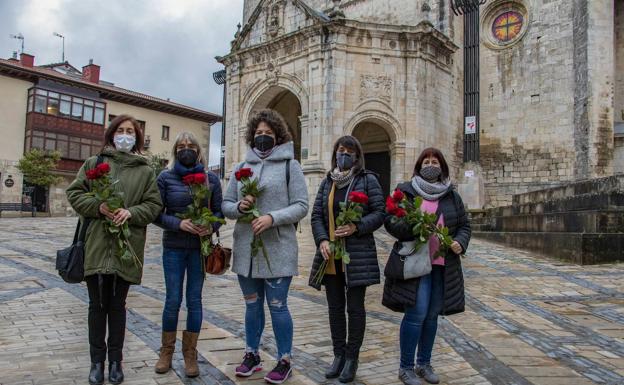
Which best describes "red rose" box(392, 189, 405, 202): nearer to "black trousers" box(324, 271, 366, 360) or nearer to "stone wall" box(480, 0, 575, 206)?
"black trousers" box(324, 271, 366, 360)

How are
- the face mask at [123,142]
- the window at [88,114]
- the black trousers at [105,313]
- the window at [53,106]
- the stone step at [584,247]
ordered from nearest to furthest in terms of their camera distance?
the black trousers at [105,313]
the face mask at [123,142]
the stone step at [584,247]
the window at [53,106]
the window at [88,114]

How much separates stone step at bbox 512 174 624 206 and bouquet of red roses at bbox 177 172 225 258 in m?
9.46

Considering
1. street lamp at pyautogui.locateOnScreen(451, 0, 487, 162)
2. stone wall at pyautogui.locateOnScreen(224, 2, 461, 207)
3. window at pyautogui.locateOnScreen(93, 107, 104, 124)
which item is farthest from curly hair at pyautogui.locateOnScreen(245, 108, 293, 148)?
window at pyautogui.locateOnScreen(93, 107, 104, 124)

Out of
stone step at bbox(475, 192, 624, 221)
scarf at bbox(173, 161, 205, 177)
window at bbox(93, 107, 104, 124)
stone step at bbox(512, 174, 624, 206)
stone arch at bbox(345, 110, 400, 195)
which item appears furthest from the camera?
window at bbox(93, 107, 104, 124)

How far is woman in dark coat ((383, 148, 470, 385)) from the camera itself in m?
3.75

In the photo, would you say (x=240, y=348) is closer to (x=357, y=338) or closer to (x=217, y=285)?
(x=357, y=338)

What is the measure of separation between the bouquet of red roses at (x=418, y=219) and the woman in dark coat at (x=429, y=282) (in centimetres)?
6

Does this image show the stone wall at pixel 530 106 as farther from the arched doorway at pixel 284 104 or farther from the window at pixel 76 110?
the window at pixel 76 110

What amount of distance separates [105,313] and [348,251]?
1813 millimetres

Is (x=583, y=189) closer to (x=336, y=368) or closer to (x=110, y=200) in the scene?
(x=336, y=368)

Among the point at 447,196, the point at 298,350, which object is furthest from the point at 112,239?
the point at 447,196

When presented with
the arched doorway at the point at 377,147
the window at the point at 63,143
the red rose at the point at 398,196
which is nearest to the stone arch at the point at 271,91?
the arched doorway at the point at 377,147

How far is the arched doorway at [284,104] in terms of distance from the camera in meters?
21.7

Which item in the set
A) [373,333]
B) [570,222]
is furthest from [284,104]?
[373,333]
